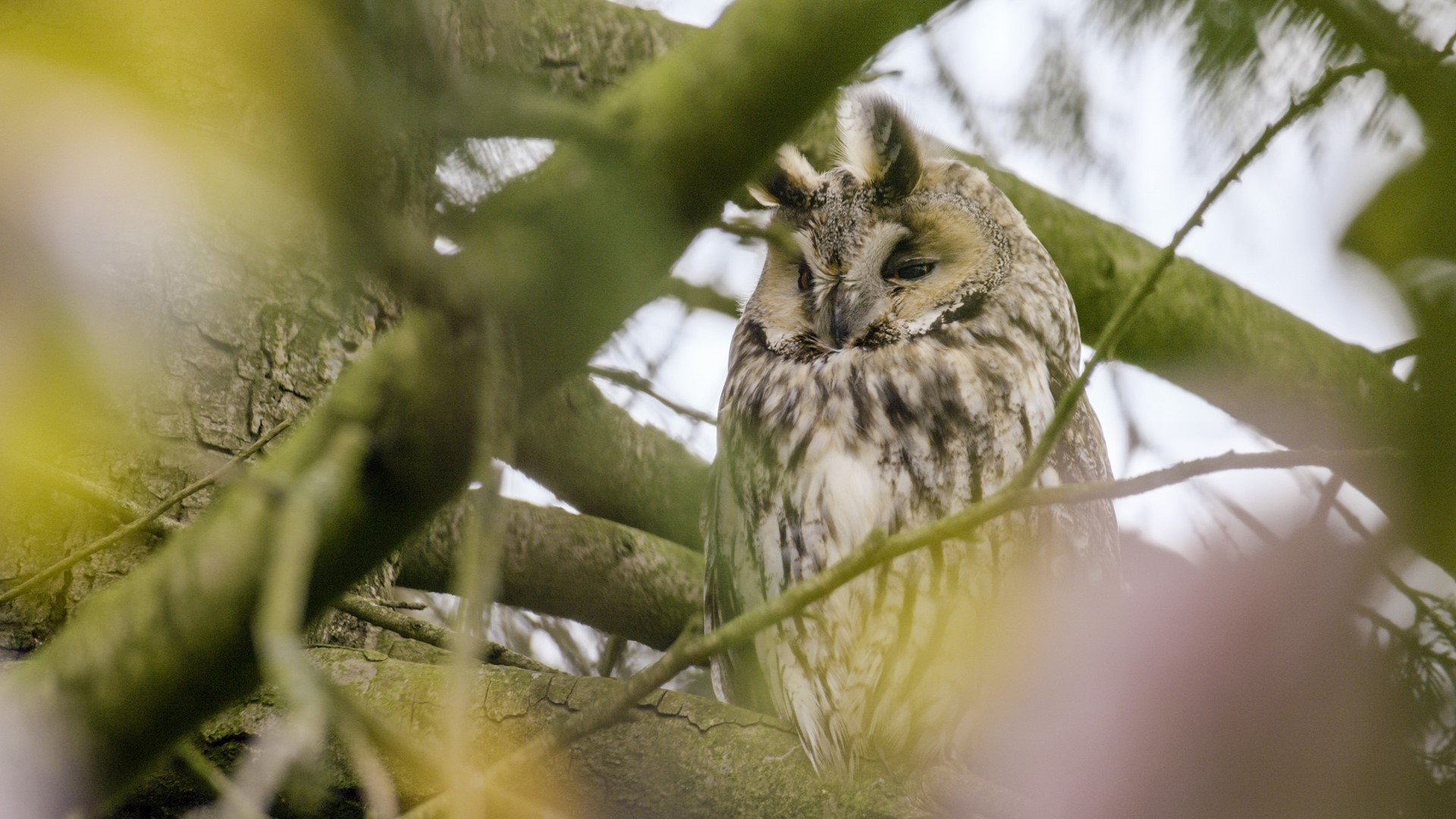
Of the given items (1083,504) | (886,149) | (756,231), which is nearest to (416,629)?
(756,231)

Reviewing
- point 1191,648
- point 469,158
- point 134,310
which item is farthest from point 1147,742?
point 134,310

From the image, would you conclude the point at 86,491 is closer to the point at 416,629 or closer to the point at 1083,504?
the point at 416,629

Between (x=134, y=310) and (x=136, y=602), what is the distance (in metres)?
0.76

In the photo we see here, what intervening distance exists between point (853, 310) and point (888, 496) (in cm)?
49

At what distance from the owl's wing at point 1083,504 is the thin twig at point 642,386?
79 centimetres

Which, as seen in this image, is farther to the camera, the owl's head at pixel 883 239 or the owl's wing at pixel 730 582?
the owl's head at pixel 883 239

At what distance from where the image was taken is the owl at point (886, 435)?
2055mm

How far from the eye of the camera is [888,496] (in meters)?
2.06

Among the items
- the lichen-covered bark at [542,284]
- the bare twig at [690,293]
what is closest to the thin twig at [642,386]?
the bare twig at [690,293]

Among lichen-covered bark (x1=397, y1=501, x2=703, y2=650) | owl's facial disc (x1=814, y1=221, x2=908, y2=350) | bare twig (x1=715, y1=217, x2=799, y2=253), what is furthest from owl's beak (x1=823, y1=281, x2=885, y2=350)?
bare twig (x1=715, y1=217, x2=799, y2=253)

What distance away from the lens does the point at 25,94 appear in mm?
967

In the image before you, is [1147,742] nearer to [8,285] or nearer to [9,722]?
[9,722]

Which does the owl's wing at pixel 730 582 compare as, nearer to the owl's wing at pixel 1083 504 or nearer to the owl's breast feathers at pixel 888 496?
the owl's breast feathers at pixel 888 496

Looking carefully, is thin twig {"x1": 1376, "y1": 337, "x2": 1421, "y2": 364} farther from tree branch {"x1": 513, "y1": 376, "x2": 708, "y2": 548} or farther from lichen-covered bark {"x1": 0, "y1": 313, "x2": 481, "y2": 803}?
tree branch {"x1": 513, "y1": 376, "x2": 708, "y2": 548}
